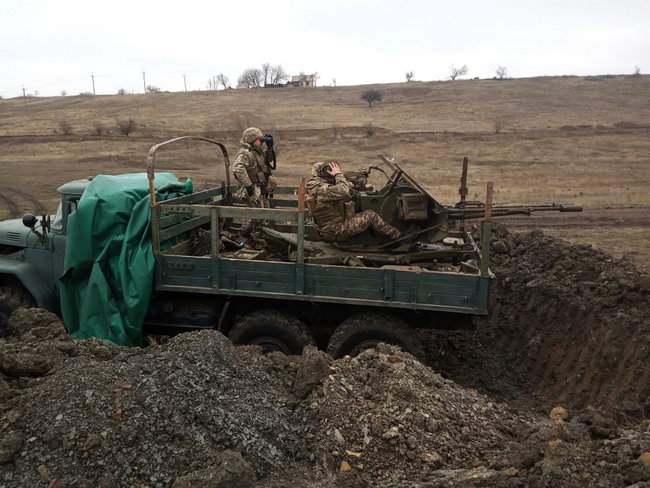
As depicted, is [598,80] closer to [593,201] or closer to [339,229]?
[593,201]

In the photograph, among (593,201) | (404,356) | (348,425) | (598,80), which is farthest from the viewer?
(598,80)

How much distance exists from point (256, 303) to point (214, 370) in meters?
2.06

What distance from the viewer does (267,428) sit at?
15.5 feet

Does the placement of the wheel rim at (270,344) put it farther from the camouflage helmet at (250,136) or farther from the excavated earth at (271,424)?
the camouflage helmet at (250,136)

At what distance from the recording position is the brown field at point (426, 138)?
19.0 meters

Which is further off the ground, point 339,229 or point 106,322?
point 339,229

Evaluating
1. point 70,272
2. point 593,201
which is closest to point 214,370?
point 70,272

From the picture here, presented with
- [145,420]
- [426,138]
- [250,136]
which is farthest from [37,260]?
[426,138]

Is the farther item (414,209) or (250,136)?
(250,136)

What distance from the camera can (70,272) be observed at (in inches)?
287

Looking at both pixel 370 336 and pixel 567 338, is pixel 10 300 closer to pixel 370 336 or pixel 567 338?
pixel 370 336

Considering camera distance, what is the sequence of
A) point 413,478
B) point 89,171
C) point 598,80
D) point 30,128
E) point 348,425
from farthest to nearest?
point 598,80 < point 30,128 < point 89,171 < point 348,425 < point 413,478

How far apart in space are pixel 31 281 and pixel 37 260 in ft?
0.85

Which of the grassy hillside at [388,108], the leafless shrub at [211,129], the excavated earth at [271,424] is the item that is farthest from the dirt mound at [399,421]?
the grassy hillside at [388,108]
